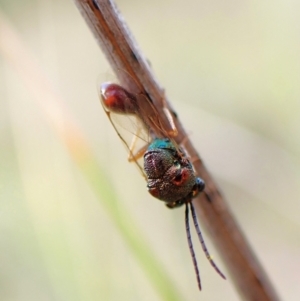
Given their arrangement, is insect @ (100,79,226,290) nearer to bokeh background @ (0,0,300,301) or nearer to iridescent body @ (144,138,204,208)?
iridescent body @ (144,138,204,208)

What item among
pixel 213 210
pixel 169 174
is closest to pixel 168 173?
pixel 169 174

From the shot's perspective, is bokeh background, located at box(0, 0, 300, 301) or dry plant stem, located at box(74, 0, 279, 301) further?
bokeh background, located at box(0, 0, 300, 301)

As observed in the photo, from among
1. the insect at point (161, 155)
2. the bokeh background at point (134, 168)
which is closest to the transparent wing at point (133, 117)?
the insect at point (161, 155)

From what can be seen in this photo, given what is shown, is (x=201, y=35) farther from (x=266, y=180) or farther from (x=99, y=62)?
(x=266, y=180)

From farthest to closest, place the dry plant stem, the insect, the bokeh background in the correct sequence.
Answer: the bokeh background → the insect → the dry plant stem

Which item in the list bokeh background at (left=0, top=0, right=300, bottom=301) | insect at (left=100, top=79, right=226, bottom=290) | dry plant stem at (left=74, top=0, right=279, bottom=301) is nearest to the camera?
dry plant stem at (left=74, top=0, right=279, bottom=301)

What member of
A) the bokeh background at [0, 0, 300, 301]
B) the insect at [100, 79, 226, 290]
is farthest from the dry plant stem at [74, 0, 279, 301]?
the bokeh background at [0, 0, 300, 301]

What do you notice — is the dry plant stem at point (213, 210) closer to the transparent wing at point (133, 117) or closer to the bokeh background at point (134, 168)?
the transparent wing at point (133, 117)
